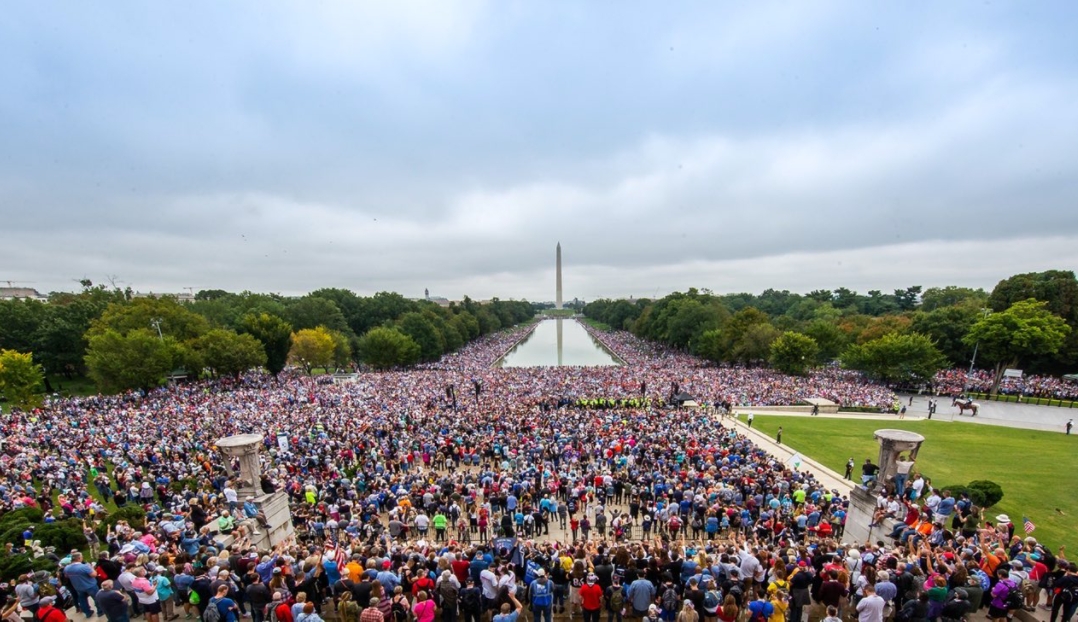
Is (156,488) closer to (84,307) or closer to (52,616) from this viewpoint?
(52,616)

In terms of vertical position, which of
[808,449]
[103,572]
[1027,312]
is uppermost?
[1027,312]

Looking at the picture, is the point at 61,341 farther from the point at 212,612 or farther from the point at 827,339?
the point at 827,339

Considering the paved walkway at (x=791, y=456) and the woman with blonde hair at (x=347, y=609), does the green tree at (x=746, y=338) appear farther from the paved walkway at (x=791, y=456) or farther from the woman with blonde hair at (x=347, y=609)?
the woman with blonde hair at (x=347, y=609)

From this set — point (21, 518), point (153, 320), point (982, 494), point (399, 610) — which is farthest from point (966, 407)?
point (153, 320)

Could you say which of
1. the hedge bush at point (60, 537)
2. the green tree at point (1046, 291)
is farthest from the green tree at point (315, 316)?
the green tree at point (1046, 291)

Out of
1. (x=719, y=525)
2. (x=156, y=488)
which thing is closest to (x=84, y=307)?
(x=156, y=488)
